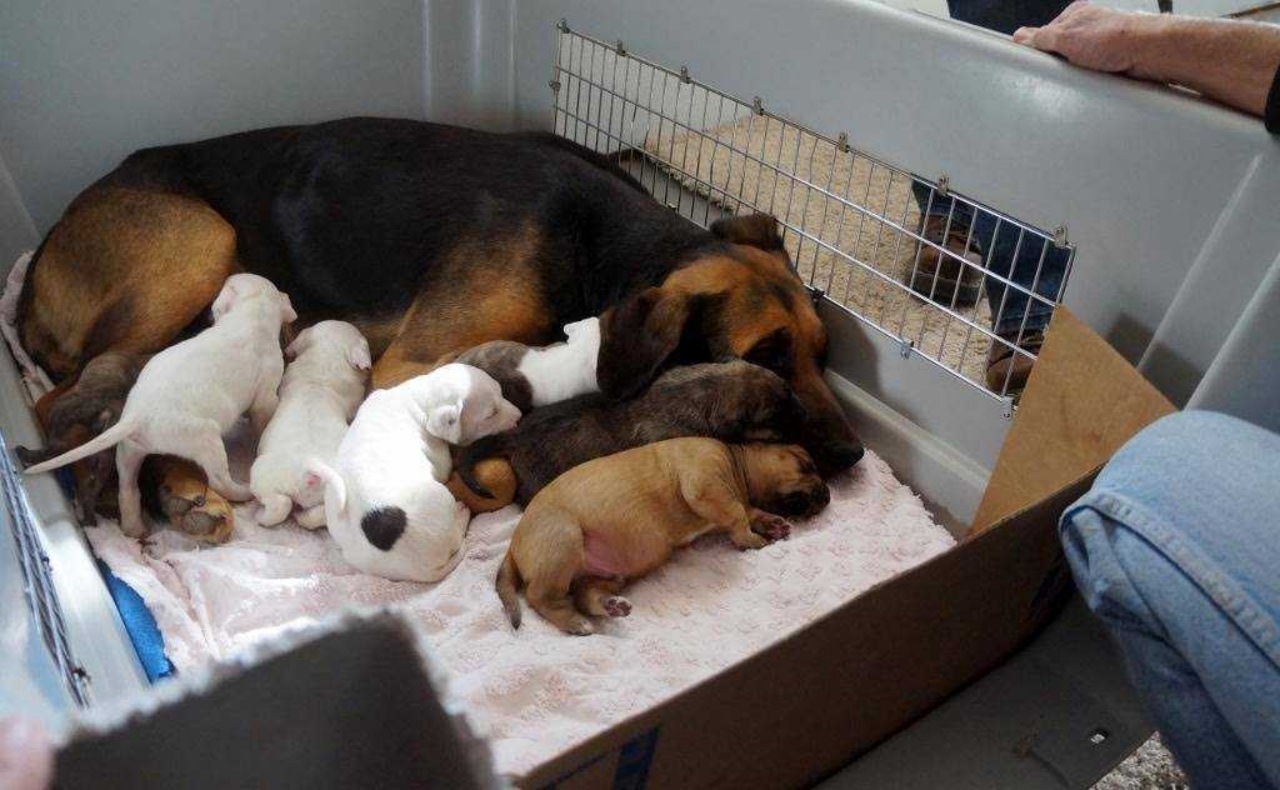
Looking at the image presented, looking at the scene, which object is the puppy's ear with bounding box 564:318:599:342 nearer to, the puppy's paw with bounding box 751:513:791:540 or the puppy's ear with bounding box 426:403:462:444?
the puppy's ear with bounding box 426:403:462:444

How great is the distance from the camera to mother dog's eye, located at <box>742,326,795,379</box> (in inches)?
73.7

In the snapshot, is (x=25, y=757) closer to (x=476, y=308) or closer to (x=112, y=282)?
(x=476, y=308)

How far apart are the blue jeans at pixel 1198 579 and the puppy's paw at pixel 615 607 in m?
0.72

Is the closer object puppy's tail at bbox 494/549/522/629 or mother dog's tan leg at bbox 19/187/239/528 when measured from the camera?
puppy's tail at bbox 494/549/522/629

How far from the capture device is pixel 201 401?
1.65 metres

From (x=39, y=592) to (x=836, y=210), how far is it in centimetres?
166

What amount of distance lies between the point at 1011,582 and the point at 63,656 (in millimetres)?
1108

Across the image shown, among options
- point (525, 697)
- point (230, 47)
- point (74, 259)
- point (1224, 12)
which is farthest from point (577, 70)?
point (1224, 12)

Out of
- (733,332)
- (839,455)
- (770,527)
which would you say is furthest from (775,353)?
(770,527)

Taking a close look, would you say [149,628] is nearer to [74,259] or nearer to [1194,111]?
[74,259]

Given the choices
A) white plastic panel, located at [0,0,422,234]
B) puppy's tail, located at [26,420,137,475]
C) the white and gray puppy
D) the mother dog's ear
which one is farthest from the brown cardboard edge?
white plastic panel, located at [0,0,422,234]

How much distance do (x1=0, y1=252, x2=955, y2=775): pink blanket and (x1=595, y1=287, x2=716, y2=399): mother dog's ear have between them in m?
0.31

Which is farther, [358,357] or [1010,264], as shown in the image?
[358,357]

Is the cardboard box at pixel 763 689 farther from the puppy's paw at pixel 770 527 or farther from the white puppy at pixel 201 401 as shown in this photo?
the white puppy at pixel 201 401
